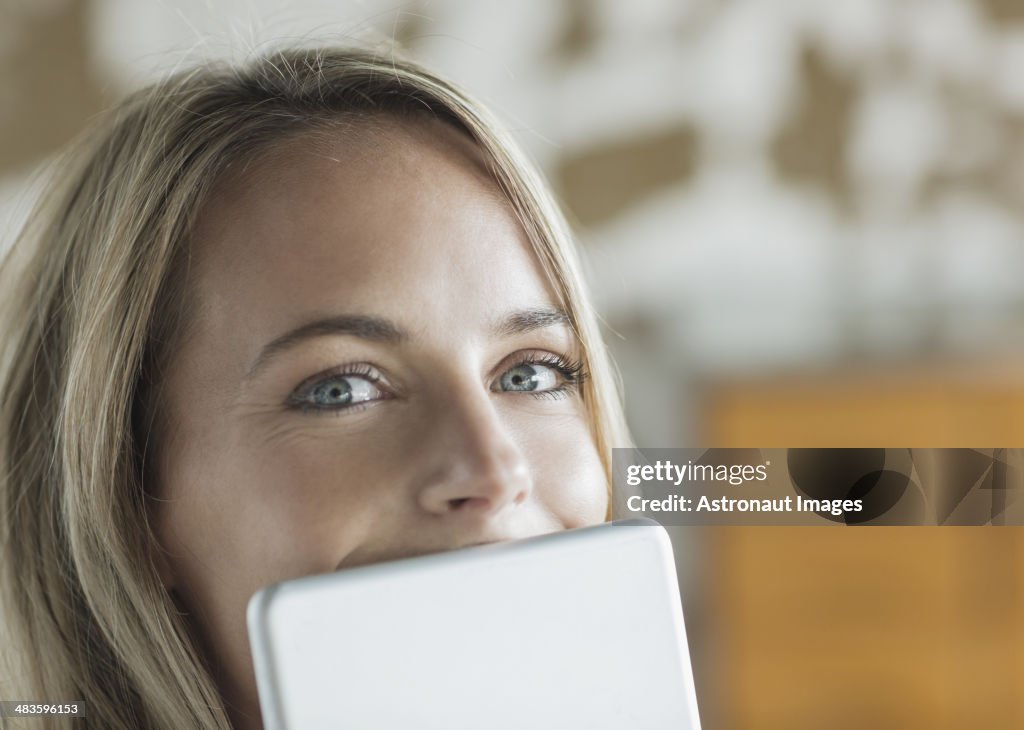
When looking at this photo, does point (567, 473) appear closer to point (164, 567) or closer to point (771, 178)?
point (164, 567)

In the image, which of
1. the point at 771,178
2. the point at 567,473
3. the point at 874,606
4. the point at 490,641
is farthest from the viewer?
the point at 771,178

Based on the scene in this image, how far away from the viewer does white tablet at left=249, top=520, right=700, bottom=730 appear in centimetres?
28

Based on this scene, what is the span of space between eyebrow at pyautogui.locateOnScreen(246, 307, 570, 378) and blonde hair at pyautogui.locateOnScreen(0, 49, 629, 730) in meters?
0.05

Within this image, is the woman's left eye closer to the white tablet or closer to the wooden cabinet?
the white tablet

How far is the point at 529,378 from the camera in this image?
0.41m

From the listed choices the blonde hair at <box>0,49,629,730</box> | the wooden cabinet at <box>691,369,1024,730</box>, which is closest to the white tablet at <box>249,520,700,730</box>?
the blonde hair at <box>0,49,629,730</box>

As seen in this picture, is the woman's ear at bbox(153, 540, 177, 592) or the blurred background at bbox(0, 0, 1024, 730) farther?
the blurred background at bbox(0, 0, 1024, 730)

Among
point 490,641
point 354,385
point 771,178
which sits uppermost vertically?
point 771,178

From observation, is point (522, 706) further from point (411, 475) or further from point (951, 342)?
point (951, 342)

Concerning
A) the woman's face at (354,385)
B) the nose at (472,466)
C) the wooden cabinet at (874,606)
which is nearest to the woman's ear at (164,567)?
the woman's face at (354,385)

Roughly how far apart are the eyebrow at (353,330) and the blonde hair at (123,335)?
5 cm

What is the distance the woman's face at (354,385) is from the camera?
0.34 m

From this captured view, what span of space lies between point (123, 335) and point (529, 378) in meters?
0.16

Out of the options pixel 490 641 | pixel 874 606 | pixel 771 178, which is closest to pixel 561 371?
pixel 490 641
